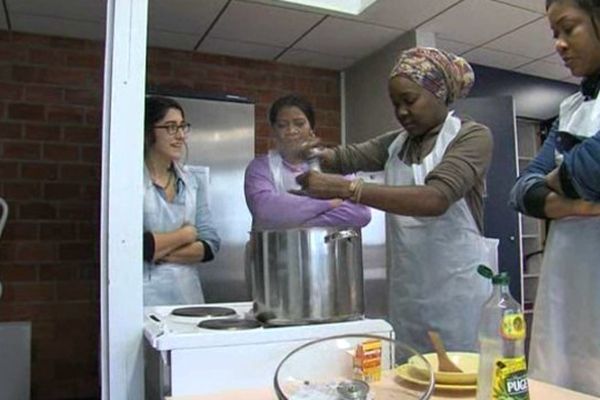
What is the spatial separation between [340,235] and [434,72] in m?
0.63

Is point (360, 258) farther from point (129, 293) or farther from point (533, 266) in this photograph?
point (533, 266)

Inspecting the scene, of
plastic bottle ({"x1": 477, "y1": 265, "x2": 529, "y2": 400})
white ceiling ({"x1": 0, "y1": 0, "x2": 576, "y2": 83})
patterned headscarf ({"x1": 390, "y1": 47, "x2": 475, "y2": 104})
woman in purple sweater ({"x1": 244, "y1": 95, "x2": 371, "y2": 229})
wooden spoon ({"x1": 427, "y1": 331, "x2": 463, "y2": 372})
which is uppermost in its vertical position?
white ceiling ({"x1": 0, "y1": 0, "x2": 576, "y2": 83})

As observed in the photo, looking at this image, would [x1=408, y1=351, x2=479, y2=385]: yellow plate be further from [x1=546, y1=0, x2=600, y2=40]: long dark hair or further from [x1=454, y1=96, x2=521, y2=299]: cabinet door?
[x1=454, y1=96, x2=521, y2=299]: cabinet door

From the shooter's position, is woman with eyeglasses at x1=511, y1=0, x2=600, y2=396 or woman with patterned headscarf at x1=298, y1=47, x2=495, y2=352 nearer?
woman with eyeglasses at x1=511, y1=0, x2=600, y2=396

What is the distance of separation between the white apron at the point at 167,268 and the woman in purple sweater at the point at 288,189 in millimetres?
233

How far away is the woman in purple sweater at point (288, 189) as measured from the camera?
1.65 meters

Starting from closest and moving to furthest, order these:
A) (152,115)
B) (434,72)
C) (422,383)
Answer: (422,383) < (434,72) < (152,115)

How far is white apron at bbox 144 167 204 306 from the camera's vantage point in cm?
168

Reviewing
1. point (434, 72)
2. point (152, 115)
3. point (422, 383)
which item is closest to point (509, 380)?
point (422, 383)

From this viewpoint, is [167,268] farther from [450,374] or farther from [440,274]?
[450,374]

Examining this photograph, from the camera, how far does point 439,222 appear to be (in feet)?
4.72

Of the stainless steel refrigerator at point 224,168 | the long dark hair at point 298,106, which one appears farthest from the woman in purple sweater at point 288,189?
the stainless steel refrigerator at point 224,168

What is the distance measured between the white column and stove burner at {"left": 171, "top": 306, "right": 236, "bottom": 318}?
12 centimetres

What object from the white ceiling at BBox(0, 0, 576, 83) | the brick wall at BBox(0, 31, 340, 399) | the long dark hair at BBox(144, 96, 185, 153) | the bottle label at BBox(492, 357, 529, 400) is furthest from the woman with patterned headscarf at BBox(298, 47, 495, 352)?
the brick wall at BBox(0, 31, 340, 399)
